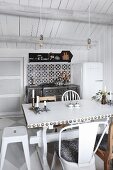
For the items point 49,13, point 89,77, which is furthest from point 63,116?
point 89,77

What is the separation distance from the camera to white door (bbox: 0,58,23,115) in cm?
523

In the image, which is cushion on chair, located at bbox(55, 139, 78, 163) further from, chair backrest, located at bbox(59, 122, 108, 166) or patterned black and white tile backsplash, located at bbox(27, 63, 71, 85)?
patterned black and white tile backsplash, located at bbox(27, 63, 71, 85)

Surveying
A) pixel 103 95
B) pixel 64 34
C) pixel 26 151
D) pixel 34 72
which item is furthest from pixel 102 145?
pixel 34 72

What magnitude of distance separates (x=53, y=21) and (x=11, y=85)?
2395 mm

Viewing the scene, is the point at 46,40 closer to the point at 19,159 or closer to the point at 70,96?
the point at 70,96

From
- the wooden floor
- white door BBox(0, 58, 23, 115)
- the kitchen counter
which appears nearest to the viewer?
the wooden floor

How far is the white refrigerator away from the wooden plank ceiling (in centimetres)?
78

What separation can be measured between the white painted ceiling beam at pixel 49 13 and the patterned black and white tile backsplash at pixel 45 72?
6.97 feet

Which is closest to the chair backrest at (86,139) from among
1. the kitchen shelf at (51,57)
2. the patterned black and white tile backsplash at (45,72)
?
the kitchen shelf at (51,57)

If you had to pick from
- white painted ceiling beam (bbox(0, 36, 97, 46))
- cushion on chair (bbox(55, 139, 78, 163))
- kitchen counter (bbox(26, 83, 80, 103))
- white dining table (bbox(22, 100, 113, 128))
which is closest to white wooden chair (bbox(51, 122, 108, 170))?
cushion on chair (bbox(55, 139, 78, 163))

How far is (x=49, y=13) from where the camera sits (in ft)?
11.1

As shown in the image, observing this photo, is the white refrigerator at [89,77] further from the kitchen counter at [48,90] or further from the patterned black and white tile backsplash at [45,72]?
the patterned black and white tile backsplash at [45,72]

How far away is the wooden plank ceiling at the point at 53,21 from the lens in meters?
3.26

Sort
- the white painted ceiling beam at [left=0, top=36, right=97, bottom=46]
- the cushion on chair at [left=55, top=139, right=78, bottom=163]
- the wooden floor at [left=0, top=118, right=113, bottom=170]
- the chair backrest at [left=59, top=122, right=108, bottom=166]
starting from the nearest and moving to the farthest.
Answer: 1. the chair backrest at [left=59, top=122, right=108, bottom=166]
2. the cushion on chair at [left=55, top=139, right=78, bottom=163]
3. the wooden floor at [left=0, top=118, right=113, bottom=170]
4. the white painted ceiling beam at [left=0, top=36, right=97, bottom=46]
